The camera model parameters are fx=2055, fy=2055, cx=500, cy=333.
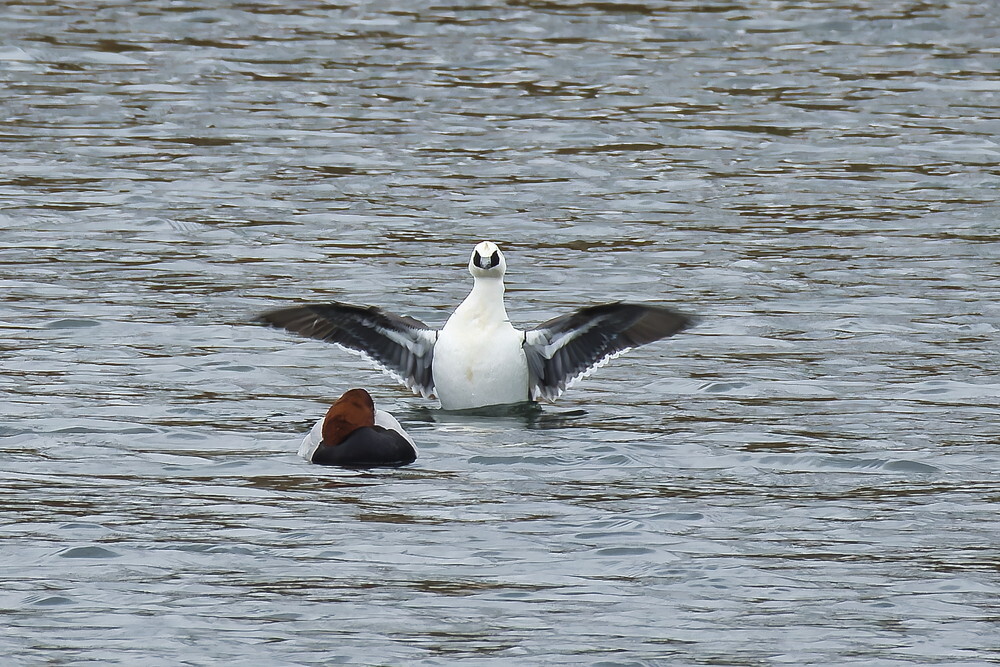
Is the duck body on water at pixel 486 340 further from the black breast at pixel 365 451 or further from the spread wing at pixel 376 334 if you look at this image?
the black breast at pixel 365 451

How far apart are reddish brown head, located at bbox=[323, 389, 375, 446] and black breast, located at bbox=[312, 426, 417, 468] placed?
4 centimetres

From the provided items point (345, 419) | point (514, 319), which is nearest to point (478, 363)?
point (345, 419)

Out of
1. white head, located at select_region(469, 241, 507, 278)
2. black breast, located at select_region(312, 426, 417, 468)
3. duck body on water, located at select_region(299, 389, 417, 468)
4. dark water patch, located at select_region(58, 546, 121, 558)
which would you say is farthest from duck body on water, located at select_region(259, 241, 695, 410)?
dark water patch, located at select_region(58, 546, 121, 558)

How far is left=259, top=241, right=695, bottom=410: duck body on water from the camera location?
1233cm

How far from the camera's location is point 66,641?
7.93 meters

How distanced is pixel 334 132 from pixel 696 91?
4343mm

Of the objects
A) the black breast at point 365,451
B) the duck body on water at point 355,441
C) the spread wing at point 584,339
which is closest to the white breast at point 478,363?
the spread wing at point 584,339

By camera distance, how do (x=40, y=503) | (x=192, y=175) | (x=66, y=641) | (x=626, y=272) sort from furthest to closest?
(x=192, y=175) < (x=626, y=272) < (x=40, y=503) < (x=66, y=641)

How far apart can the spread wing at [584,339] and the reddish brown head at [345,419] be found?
174cm

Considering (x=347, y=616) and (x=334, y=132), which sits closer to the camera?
(x=347, y=616)

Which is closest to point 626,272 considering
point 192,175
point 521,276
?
point 521,276

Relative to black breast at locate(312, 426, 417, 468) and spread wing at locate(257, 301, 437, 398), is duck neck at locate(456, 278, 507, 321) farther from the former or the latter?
black breast at locate(312, 426, 417, 468)

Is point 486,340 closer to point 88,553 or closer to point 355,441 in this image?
point 355,441

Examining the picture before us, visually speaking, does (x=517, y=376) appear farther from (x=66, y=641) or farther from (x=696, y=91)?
(x=696, y=91)
